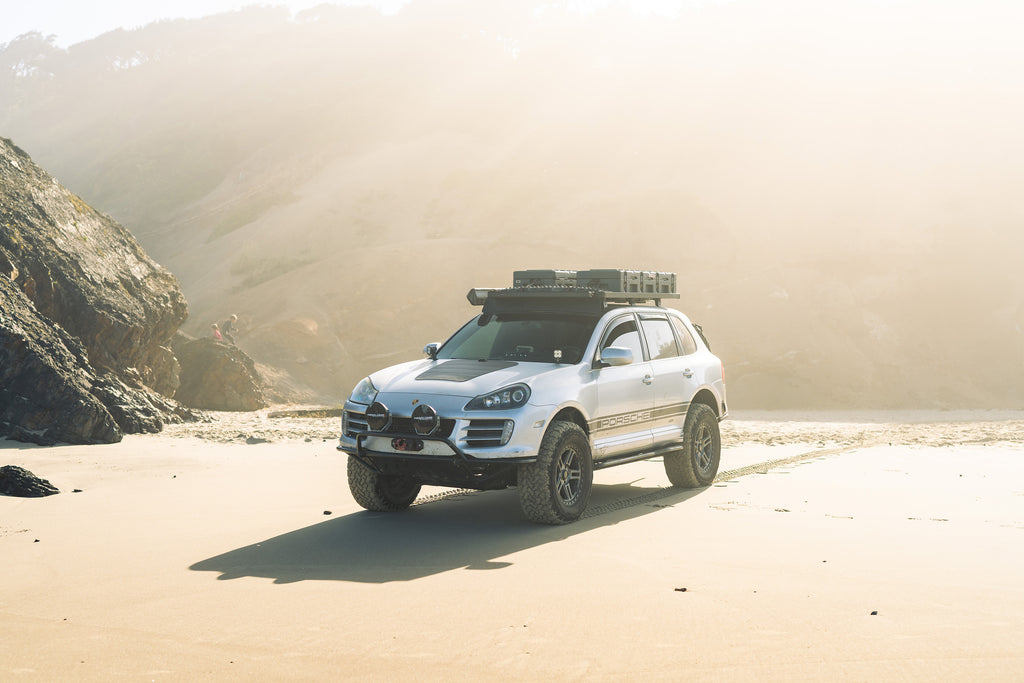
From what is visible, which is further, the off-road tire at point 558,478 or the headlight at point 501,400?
the off-road tire at point 558,478

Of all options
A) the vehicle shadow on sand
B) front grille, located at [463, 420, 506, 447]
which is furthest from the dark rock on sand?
front grille, located at [463, 420, 506, 447]

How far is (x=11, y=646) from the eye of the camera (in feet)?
16.4

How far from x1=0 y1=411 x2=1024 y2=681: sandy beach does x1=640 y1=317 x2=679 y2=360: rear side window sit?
1.45 m

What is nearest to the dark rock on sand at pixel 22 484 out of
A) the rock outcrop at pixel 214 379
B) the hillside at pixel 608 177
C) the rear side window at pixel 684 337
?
the rear side window at pixel 684 337

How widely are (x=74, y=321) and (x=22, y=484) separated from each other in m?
7.87

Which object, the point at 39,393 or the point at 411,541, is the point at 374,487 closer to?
the point at 411,541

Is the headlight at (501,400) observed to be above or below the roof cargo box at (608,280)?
below

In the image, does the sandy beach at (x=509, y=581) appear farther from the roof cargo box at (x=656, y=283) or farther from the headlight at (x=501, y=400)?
the roof cargo box at (x=656, y=283)

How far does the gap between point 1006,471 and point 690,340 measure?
4.17 metres

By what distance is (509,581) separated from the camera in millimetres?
6551

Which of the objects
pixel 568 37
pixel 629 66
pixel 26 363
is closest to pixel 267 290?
pixel 26 363

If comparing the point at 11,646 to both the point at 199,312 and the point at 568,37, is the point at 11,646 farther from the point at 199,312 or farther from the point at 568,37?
the point at 568,37

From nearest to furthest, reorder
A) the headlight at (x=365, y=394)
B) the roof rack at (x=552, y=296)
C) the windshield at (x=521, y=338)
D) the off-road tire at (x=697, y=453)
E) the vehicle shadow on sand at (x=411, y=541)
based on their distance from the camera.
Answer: the vehicle shadow on sand at (x=411, y=541) → the headlight at (x=365, y=394) → the windshield at (x=521, y=338) → the roof rack at (x=552, y=296) → the off-road tire at (x=697, y=453)

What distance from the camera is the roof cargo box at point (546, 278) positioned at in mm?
10180
